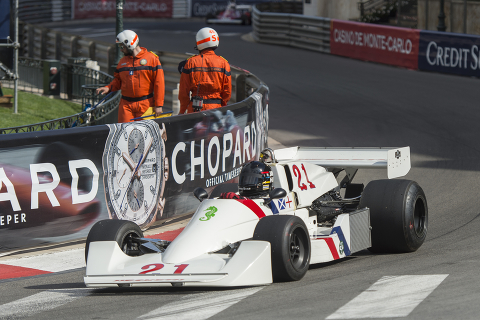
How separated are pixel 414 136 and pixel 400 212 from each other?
306 inches

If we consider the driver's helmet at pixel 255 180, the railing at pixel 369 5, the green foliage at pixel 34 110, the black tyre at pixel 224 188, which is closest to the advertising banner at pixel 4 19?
the green foliage at pixel 34 110

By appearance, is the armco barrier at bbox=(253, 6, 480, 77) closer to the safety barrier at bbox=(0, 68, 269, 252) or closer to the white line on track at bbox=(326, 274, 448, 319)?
the safety barrier at bbox=(0, 68, 269, 252)

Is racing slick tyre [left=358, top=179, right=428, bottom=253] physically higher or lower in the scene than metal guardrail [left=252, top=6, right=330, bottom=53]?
lower

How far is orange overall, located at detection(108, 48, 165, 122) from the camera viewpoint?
11602 millimetres

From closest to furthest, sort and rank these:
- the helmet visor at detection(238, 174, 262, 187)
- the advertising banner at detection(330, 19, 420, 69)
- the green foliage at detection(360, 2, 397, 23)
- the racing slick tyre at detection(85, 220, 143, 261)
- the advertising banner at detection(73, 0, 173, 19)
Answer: the racing slick tyre at detection(85, 220, 143, 261)
the helmet visor at detection(238, 174, 262, 187)
the advertising banner at detection(330, 19, 420, 69)
the green foliage at detection(360, 2, 397, 23)
the advertising banner at detection(73, 0, 173, 19)

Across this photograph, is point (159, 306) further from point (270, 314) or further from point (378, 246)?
point (378, 246)

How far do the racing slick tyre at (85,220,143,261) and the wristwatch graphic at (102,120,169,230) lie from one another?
65.2 inches

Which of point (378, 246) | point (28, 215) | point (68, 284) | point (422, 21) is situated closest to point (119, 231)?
point (68, 284)

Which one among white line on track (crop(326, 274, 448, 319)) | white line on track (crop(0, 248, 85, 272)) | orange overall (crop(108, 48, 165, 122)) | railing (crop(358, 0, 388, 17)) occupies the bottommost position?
white line on track (crop(0, 248, 85, 272))

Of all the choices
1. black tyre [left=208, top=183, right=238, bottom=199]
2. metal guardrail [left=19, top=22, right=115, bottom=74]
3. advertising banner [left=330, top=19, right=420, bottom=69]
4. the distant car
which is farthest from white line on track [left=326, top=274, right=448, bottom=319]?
the distant car

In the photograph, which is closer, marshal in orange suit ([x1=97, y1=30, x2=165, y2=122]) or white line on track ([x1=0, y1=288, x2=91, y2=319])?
white line on track ([x1=0, y1=288, x2=91, y2=319])

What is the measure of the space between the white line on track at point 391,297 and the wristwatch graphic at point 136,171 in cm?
347

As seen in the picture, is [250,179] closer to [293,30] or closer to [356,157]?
[356,157]

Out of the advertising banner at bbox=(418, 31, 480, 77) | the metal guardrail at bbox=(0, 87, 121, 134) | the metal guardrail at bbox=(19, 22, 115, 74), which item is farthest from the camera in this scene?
the metal guardrail at bbox=(19, 22, 115, 74)
